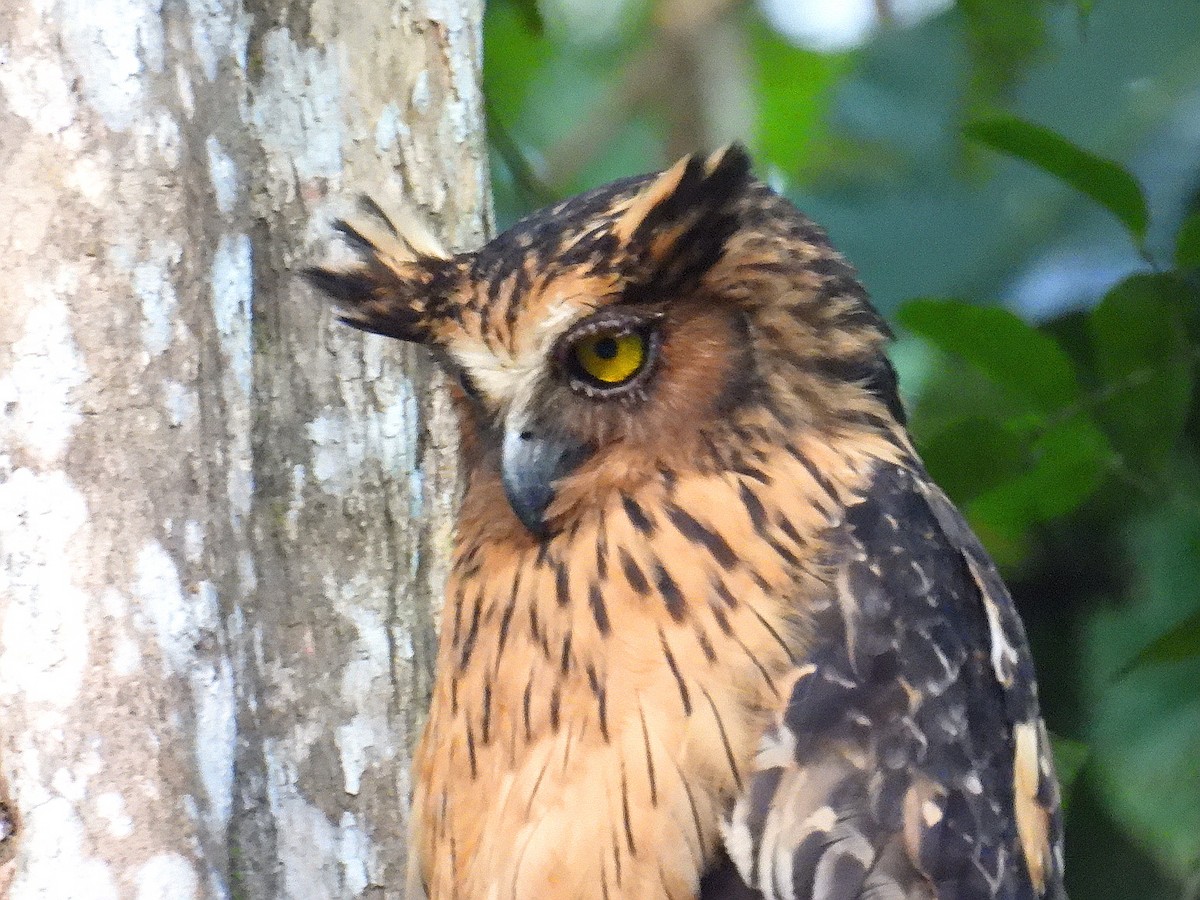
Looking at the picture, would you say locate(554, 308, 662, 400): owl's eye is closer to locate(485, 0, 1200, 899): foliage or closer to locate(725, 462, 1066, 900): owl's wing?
locate(725, 462, 1066, 900): owl's wing

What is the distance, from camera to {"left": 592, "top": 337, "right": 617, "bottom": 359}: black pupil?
167cm

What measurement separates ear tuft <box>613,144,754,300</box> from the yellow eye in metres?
0.08

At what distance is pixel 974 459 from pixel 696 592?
0.73 metres

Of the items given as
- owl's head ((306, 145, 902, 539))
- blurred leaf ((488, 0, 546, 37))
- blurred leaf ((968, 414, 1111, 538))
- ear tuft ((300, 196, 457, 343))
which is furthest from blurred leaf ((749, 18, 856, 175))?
ear tuft ((300, 196, 457, 343))

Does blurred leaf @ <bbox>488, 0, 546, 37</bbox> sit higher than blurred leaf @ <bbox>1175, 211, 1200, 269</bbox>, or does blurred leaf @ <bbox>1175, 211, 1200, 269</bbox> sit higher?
blurred leaf @ <bbox>488, 0, 546, 37</bbox>

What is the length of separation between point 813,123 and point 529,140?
871 mm

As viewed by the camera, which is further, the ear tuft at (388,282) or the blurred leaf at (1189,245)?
the blurred leaf at (1189,245)

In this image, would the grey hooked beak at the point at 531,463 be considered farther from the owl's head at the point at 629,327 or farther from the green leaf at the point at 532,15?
the green leaf at the point at 532,15

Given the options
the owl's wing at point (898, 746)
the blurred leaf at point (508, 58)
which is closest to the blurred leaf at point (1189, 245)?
the owl's wing at point (898, 746)

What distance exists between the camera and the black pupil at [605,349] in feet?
5.48

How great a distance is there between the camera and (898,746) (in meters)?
1.58

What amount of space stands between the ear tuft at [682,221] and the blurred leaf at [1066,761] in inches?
40.6

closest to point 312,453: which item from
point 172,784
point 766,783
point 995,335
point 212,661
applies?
point 212,661

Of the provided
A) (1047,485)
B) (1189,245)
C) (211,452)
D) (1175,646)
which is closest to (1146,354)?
(1189,245)
